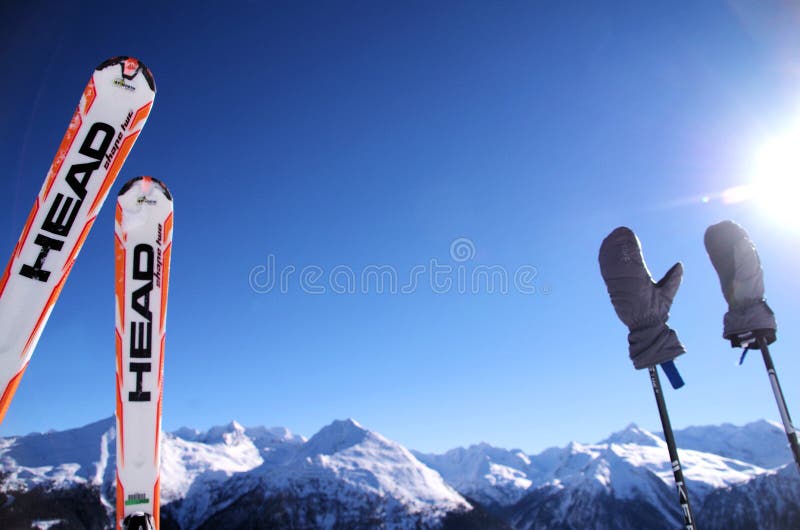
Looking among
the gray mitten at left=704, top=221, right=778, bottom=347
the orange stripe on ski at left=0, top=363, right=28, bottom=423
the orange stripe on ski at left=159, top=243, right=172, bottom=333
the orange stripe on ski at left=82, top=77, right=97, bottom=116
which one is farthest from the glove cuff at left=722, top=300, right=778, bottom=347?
the orange stripe on ski at left=0, top=363, right=28, bottom=423

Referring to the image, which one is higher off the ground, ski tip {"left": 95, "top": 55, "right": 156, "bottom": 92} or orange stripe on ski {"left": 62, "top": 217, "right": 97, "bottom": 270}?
ski tip {"left": 95, "top": 55, "right": 156, "bottom": 92}

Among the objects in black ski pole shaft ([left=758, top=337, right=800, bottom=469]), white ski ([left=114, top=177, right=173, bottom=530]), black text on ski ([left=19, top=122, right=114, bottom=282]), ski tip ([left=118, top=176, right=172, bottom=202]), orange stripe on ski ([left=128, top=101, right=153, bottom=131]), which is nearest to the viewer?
black ski pole shaft ([left=758, top=337, right=800, bottom=469])

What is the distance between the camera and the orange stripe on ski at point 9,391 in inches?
348

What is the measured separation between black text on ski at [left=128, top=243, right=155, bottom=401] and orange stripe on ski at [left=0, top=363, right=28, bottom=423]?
5.57 feet

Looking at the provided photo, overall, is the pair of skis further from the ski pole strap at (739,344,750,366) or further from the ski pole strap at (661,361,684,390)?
the ski pole strap at (739,344,750,366)

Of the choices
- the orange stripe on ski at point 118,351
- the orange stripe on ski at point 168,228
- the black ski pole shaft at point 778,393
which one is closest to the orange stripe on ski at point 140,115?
the orange stripe on ski at point 168,228

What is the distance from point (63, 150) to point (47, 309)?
9.43 feet

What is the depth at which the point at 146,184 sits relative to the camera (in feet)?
34.3

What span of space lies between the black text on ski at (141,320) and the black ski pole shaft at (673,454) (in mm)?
8541

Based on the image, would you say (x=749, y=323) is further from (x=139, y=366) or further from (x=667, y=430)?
(x=139, y=366)

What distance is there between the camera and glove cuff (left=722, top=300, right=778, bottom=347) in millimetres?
7941

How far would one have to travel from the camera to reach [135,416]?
31.7 ft

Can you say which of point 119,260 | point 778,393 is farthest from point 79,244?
point 778,393

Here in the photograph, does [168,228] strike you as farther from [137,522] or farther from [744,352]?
[744,352]
